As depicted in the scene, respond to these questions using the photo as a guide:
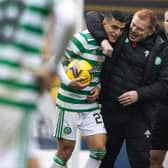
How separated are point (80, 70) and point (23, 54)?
10.2 feet

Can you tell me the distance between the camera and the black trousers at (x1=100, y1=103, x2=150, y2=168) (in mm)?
7164

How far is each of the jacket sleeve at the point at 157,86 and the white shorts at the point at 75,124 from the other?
16.1 inches

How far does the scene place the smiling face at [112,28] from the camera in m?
6.90

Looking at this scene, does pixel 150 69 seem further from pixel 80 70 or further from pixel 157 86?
pixel 80 70

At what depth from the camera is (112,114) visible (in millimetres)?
7211

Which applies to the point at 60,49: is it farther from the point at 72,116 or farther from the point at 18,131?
the point at 72,116

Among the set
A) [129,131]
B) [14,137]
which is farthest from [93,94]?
[14,137]

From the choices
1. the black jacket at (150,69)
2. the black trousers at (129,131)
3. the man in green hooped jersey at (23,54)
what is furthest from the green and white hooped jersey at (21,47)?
the black trousers at (129,131)

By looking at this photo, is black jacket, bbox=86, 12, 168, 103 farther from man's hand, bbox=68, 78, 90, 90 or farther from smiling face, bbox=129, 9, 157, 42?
man's hand, bbox=68, 78, 90, 90

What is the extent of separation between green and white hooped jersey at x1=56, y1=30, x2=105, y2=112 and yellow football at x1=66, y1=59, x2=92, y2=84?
0.04 meters

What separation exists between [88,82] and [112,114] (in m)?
0.48

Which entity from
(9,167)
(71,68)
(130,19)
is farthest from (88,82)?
(9,167)

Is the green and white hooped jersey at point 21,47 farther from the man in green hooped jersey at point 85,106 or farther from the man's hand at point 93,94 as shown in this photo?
the man's hand at point 93,94

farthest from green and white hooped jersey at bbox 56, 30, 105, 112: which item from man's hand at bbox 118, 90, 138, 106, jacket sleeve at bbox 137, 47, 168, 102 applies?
jacket sleeve at bbox 137, 47, 168, 102
